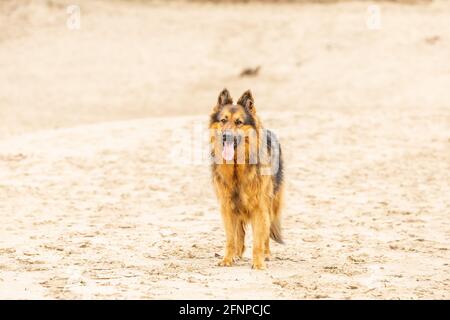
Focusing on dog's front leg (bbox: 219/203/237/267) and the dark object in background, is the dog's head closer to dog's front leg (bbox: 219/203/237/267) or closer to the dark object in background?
dog's front leg (bbox: 219/203/237/267)

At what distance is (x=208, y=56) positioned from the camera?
26.2 metres

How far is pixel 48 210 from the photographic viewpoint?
10820 millimetres

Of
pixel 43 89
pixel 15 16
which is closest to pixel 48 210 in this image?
pixel 43 89

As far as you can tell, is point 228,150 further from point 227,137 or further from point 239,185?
point 239,185

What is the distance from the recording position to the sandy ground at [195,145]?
7383 millimetres

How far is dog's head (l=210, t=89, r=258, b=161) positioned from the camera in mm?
7199

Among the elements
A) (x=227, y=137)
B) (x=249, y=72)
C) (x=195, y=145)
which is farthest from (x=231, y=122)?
(x=249, y=72)

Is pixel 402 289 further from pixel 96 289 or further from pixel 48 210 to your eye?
pixel 48 210

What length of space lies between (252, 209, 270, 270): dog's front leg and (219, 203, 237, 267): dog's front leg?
0.20m

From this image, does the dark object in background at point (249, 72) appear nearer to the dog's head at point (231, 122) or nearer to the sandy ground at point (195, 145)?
the sandy ground at point (195, 145)

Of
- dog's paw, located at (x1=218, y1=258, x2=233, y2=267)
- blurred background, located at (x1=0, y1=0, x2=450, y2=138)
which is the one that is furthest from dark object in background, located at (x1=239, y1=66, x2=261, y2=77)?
dog's paw, located at (x1=218, y1=258, x2=233, y2=267)

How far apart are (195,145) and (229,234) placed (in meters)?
8.03

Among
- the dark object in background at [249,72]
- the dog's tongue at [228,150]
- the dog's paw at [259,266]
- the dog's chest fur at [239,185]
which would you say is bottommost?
the dog's paw at [259,266]

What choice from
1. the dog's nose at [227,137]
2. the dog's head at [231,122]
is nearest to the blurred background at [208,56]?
the dog's head at [231,122]
